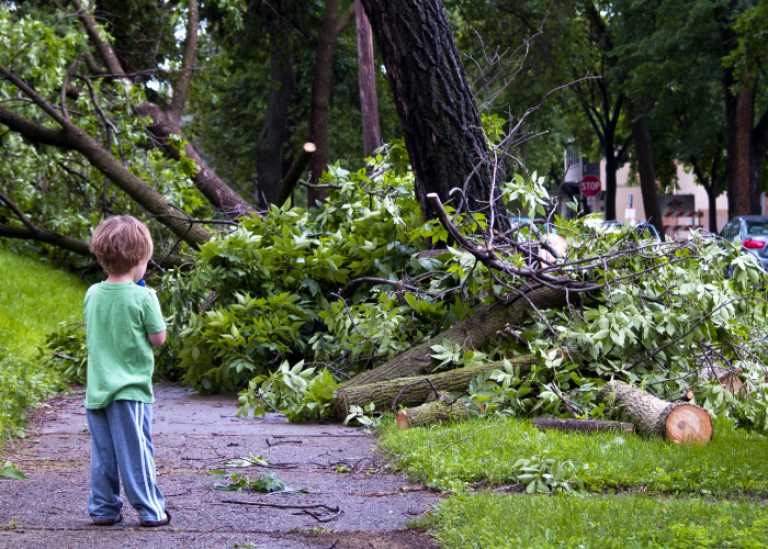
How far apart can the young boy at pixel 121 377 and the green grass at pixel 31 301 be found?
4134mm

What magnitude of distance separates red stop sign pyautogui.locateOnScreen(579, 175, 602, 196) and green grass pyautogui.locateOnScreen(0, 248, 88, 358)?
2294 centimetres

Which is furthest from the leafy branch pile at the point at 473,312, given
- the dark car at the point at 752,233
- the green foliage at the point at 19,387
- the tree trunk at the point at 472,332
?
the dark car at the point at 752,233

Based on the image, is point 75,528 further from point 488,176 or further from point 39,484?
point 488,176

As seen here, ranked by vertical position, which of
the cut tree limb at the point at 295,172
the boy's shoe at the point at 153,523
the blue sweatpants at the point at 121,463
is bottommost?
the boy's shoe at the point at 153,523

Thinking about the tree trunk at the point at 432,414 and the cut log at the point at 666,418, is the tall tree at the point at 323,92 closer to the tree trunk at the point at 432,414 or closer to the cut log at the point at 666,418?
the tree trunk at the point at 432,414

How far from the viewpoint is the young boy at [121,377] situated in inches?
122

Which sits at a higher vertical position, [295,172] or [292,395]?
[295,172]

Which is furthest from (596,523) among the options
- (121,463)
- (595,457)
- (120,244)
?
(120,244)

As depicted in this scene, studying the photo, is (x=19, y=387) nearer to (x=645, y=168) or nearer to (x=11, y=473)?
(x=11, y=473)

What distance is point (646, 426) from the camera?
4.43m

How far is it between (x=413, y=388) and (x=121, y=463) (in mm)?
2548

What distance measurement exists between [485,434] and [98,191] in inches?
367

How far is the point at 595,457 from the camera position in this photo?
3850mm

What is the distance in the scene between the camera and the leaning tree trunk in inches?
259
